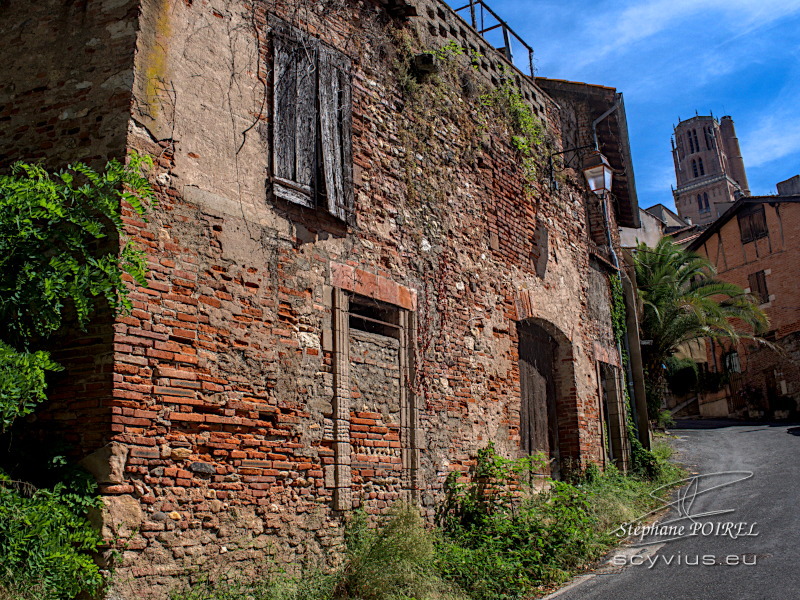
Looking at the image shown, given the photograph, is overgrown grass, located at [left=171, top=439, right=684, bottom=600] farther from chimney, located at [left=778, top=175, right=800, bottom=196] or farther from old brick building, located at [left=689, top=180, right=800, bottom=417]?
chimney, located at [left=778, top=175, right=800, bottom=196]

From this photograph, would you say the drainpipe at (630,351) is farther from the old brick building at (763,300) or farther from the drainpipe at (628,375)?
the old brick building at (763,300)

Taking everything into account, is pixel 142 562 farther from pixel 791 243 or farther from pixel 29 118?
pixel 791 243

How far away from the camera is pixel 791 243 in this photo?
26.5 m

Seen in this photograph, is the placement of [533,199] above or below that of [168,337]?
above

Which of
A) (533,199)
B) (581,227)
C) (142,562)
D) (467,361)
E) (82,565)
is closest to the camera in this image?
(82,565)

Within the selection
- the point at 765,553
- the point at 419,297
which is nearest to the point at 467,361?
the point at 419,297

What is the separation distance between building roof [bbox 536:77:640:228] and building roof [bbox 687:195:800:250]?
1493 cm

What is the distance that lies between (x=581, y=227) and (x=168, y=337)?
882 centimetres

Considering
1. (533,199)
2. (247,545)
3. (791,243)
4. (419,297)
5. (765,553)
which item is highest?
(791,243)

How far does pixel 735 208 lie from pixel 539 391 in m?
21.9

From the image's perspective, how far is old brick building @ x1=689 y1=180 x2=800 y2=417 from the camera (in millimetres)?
25891

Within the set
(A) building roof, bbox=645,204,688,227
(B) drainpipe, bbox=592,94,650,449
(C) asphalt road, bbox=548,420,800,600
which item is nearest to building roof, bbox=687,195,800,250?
(A) building roof, bbox=645,204,688,227

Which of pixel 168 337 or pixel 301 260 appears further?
pixel 301 260

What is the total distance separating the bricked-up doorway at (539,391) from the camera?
10.2m
